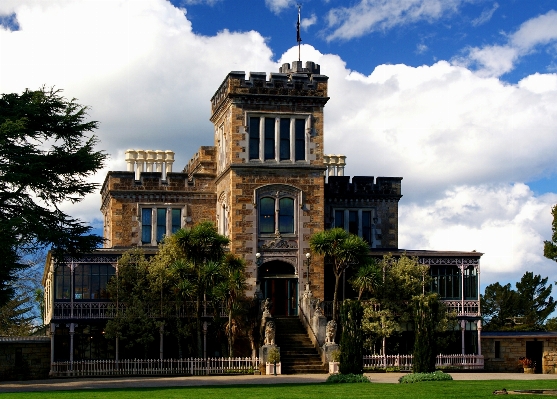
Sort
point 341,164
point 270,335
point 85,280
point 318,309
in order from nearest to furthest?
1. point 270,335
2. point 318,309
3. point 85,280
4. point 341,164

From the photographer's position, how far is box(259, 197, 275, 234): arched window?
4759 cm

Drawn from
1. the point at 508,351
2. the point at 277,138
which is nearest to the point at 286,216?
the point at 277,138

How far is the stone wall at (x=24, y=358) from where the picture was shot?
139ft

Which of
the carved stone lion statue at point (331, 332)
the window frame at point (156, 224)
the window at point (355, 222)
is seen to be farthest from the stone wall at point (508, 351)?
the window frame at point (156, 224)

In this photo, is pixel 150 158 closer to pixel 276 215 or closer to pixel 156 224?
pixel 156 224

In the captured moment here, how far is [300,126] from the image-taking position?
4812cm

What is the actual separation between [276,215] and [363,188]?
25.5ft

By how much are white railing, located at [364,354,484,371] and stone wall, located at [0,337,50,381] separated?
542 inches

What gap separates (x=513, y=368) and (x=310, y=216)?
11.6m

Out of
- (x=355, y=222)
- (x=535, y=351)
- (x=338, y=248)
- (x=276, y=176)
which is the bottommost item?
(x=535, y=351)

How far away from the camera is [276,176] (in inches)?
1875

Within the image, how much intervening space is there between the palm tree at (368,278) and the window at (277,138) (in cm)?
644

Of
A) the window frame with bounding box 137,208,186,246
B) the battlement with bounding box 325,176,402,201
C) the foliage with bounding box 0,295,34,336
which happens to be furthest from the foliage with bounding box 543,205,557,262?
the foliage with bounding box 0,295,34,336

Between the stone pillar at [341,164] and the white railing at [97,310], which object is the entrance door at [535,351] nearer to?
the white railing at [97,310]
